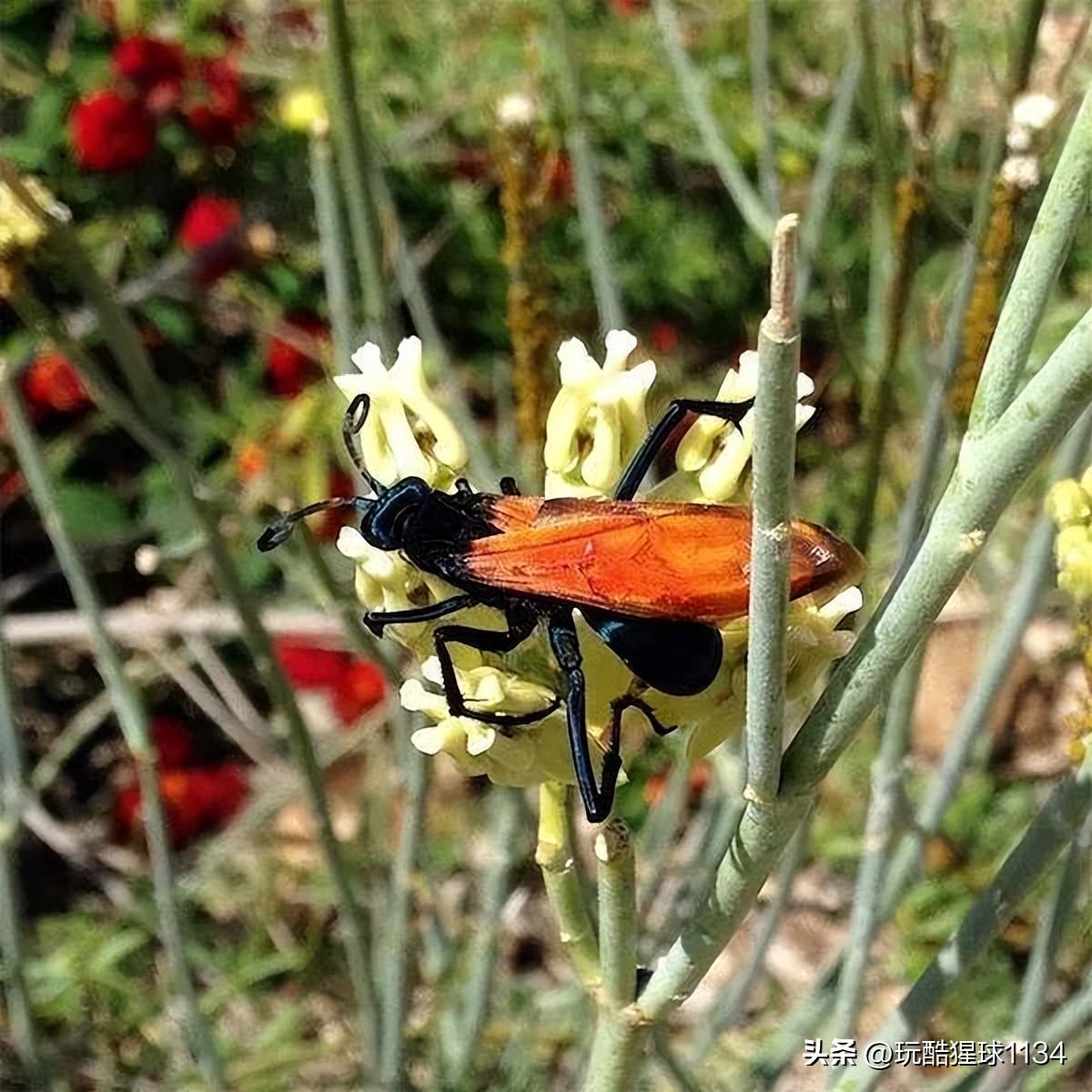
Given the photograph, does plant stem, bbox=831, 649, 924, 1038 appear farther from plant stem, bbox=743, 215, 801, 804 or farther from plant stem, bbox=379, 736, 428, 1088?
plant stem, bbox=743, 215, 801, 804

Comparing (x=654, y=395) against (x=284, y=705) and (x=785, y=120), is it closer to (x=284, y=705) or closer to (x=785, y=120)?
(x=785, y=120)

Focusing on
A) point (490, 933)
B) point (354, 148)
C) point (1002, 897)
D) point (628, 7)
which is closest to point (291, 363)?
point (628, 7)

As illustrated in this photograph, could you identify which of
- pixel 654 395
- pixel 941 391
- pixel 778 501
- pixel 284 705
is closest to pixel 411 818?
pixel 284 705

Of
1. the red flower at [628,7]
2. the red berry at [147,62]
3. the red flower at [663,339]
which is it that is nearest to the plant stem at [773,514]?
the red flower at [663,339]

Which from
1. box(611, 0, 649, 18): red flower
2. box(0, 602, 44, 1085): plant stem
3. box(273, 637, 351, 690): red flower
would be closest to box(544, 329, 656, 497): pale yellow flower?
box(0, 602, 44, 1085): plant stem

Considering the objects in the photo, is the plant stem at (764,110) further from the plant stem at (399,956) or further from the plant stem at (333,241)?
the plant stem at (399,956)

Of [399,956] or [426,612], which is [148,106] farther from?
[426,612]

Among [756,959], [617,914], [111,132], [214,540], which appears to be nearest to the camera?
[617,914]
